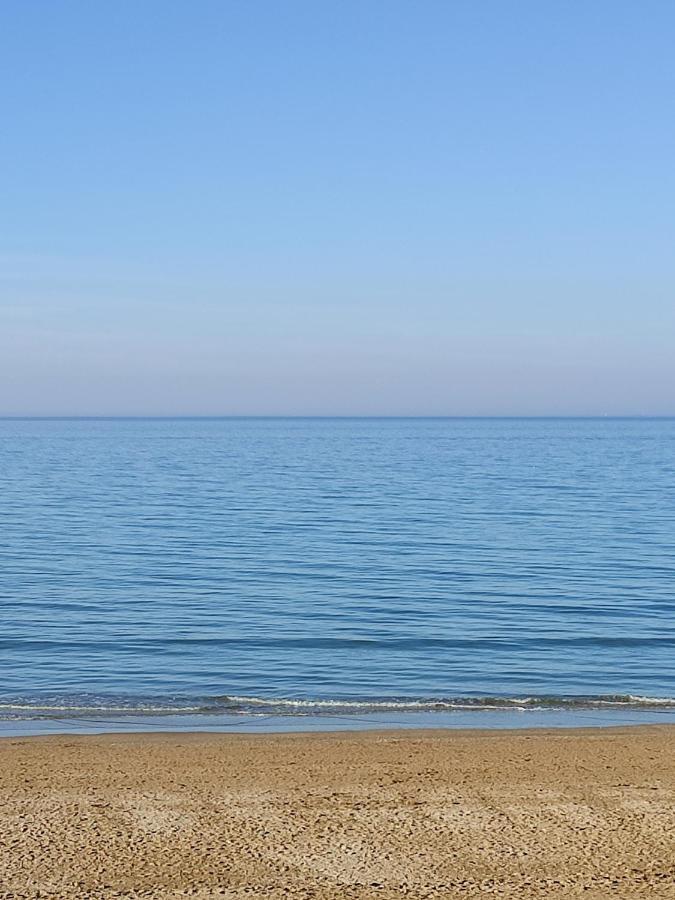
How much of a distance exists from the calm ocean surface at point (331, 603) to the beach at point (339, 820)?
12.5 feet

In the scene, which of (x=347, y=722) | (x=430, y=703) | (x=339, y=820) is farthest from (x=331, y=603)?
(x=339, y=820)

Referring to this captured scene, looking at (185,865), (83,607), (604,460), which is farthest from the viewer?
(604,460)

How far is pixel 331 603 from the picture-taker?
75.3 ft

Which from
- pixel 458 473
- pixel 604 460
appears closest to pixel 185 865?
pixel 458 473

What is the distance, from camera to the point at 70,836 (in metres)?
7.76

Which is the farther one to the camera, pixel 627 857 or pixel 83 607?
pixel 83 607

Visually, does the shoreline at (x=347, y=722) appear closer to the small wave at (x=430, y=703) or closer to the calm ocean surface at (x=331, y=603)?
the small wave at (x=430, y=703)

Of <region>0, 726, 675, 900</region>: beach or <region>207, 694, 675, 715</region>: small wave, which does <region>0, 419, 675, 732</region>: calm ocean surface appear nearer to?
<region>207, 694, 675, 715</region>: small wave

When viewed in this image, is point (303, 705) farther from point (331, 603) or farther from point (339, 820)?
point (331, 603)

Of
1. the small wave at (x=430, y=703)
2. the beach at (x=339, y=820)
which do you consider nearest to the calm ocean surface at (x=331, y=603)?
the small wave at (x=430, y=703)

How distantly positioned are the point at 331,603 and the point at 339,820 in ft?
48.4

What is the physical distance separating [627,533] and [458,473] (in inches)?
1350

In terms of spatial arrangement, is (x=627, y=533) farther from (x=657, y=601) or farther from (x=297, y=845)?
(x=297, y=845)

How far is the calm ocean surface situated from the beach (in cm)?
380
